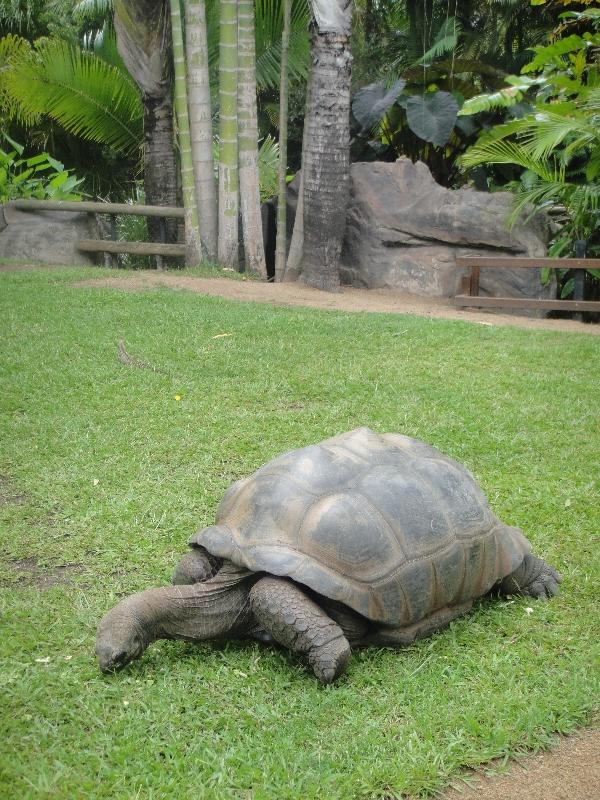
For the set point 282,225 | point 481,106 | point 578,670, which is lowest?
point 578,670

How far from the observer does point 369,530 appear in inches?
132

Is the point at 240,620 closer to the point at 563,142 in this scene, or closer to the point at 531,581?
the point at 531,581

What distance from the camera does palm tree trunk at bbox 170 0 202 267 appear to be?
37.6 ft

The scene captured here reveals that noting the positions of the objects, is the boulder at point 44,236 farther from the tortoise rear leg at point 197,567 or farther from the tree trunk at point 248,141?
the tortoise rear leg at point 197,567

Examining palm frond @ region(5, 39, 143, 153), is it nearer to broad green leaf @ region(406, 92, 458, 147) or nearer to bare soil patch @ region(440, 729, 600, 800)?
broad green leaf @ region(406, 92, 458, 147)

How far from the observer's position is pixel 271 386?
22.0 feet

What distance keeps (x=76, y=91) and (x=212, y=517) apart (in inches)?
476

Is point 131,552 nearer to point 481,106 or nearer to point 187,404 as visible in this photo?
point 187,404

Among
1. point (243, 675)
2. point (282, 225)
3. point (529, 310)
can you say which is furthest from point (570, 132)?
point (243, 675)

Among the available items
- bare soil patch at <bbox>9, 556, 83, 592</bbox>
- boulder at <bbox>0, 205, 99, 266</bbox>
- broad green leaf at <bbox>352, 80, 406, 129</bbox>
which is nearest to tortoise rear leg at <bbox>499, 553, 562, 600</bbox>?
bare soil patch at <bbox>9, 556, 83, 592</bbox>

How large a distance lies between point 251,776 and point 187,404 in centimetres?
377

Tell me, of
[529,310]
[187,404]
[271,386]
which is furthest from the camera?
[529,310]

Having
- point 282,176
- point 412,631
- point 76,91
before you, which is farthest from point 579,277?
point 76,91

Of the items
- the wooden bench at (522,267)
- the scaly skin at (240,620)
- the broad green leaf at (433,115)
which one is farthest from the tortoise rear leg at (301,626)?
the broad green leaf at (433,115)
